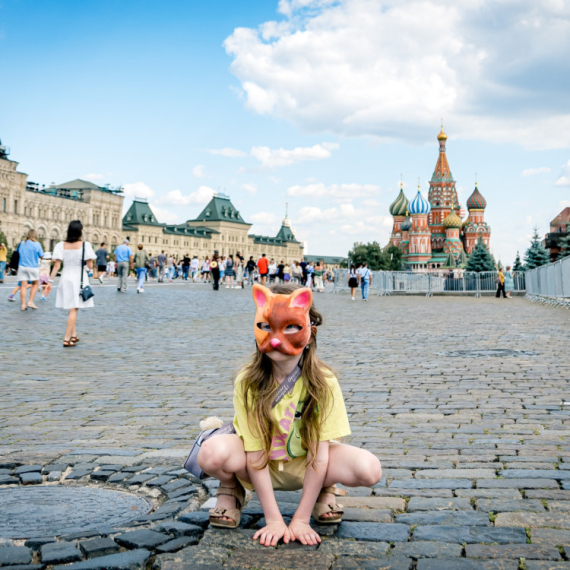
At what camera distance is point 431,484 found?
362 cm

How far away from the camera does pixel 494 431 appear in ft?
15.8

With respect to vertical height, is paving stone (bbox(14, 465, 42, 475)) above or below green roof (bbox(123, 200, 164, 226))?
below

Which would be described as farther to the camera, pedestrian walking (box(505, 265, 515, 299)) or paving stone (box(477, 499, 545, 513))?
pedestrian walking (box(505, 265, 515, 299))

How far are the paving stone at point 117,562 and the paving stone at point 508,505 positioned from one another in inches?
58.6

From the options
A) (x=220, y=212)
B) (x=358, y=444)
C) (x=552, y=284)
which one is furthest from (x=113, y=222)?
(x=358, y=444)

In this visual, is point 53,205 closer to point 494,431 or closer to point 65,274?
point 65,274

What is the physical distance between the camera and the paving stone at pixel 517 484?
355cm

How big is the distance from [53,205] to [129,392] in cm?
10666

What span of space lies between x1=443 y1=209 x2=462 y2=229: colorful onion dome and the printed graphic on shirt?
115 metres

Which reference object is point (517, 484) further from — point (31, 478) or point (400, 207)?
point (400, 207)

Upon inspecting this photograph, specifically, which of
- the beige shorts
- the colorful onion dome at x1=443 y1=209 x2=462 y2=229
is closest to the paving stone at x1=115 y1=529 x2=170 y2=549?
the beige shorts

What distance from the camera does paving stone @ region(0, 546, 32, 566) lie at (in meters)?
2.62

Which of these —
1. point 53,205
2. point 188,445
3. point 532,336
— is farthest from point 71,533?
point 53,205

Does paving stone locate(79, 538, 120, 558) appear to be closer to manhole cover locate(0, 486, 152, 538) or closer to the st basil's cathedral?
manhole cover locate(0, 486, 152, 538)
